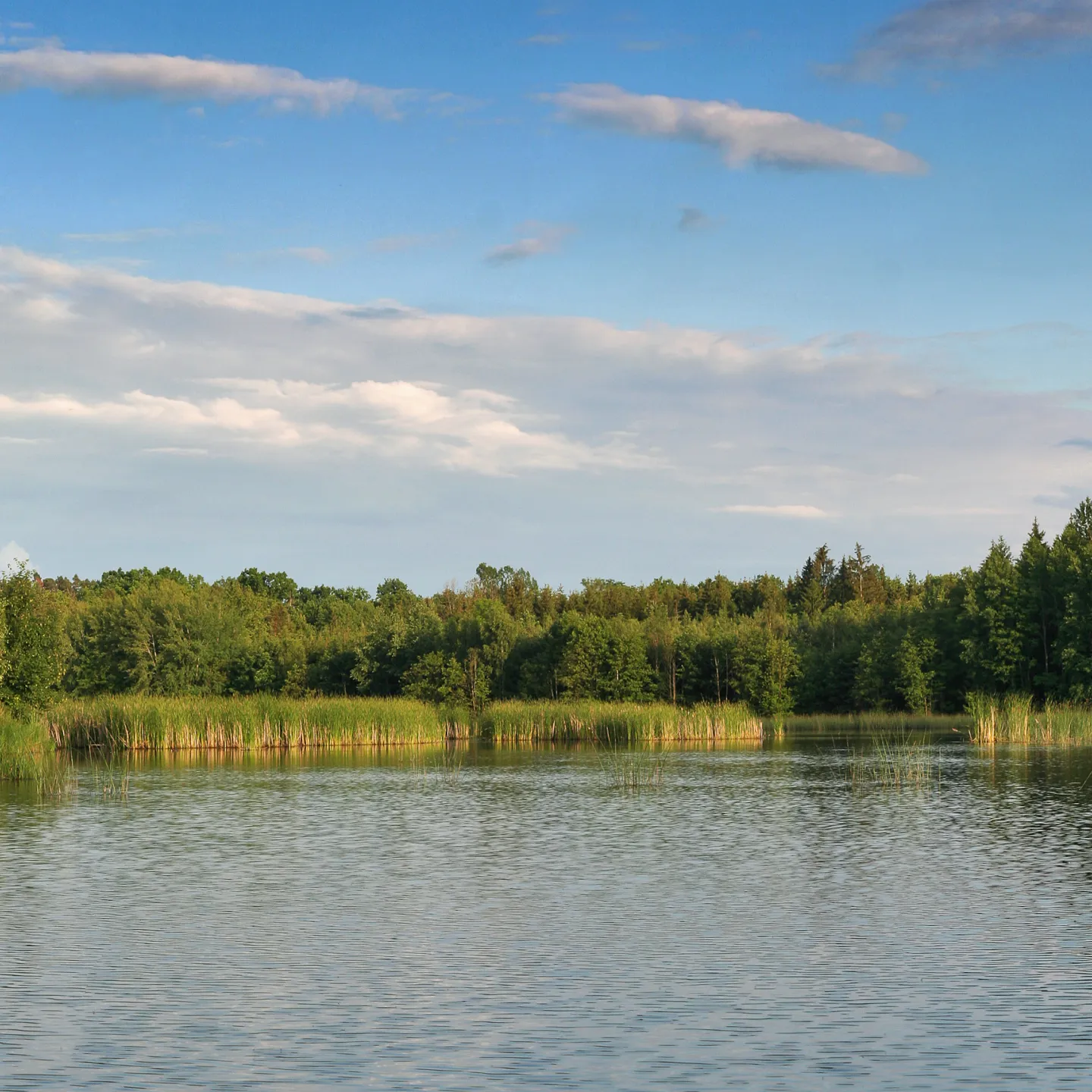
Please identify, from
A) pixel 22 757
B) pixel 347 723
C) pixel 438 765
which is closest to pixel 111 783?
pixel 22 757

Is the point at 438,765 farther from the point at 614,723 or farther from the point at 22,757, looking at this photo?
the point at 614,723

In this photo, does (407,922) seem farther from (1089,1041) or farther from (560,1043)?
(1089,1041)

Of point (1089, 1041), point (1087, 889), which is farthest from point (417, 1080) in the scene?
point (1087, 889)

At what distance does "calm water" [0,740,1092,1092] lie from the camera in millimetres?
10602

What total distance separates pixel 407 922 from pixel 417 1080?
6698mm

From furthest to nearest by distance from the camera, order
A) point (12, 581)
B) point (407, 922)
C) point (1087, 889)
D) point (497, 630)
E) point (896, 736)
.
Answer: point (497, 630) < point (896, 736) < point (12, 581) < point (1087, 889) < point (407, 922)

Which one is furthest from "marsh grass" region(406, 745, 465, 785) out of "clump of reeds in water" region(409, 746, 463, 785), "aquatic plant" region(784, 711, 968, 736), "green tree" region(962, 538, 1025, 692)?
"green tree" region(962, 538, 1025, 692)

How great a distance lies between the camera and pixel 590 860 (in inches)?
867

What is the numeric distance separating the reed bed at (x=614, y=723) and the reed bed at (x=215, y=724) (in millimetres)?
8186

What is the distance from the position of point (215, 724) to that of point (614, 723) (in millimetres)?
17923

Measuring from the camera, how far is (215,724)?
52656 millimetres

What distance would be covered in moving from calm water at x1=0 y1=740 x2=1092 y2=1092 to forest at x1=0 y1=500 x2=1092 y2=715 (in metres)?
57.2

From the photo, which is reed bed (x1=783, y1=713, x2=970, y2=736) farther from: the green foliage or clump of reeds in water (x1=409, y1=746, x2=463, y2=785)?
the green foliage

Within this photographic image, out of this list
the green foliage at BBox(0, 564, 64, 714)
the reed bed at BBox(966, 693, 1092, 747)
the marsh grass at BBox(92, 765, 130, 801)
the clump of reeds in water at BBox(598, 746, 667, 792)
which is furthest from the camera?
the reed bed at BBox(966, 693, 1092, 747)
